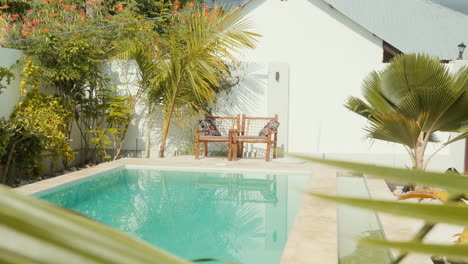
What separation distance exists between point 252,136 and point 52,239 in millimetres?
8746

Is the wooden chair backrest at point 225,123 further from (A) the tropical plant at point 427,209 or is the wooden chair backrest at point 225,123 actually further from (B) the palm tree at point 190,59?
(A) the tropical plant at point 427,209

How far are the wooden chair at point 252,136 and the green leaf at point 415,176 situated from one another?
25.7 feet

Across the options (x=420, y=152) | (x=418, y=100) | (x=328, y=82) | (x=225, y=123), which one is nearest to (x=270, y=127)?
(x=225, y=123)

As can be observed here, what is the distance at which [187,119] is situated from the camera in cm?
970

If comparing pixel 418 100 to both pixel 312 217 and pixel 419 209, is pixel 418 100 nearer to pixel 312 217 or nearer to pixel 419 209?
pixel 312 217

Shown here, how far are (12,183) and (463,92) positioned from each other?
252 inches

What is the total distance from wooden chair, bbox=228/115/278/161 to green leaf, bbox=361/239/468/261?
7.85 meters

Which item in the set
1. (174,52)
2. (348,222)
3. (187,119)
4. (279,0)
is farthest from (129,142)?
(348,222)

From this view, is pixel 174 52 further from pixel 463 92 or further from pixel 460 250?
pixel 460 250

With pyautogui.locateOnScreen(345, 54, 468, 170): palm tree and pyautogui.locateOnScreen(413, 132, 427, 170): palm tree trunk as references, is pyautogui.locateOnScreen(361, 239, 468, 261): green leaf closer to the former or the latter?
pyautogui.locateOnScreen(345, 54, 468, 170): palm tree

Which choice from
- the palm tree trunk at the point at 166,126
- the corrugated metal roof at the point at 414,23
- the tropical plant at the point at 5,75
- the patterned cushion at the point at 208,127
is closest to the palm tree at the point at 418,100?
the patterned cushion at the point at 208,127

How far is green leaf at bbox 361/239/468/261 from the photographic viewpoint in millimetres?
156

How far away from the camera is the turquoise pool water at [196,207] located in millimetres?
4348

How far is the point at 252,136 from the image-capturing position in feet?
29.1
